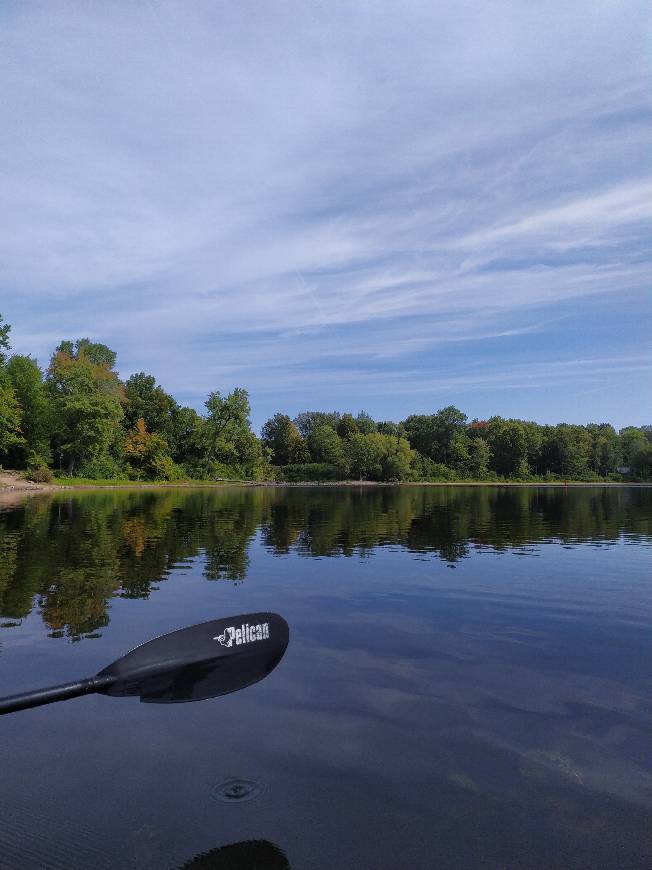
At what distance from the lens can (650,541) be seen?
26312 mm

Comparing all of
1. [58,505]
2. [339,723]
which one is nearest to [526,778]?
[339,723]

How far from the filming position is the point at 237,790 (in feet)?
19.2

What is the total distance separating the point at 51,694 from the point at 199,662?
1.58 m

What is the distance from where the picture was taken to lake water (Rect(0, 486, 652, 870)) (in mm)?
5082

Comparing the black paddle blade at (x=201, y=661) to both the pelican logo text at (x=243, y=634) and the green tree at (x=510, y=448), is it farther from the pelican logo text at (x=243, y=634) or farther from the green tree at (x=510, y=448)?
the green tree at (x=510, y=448)

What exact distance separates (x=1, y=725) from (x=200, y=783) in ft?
10.1

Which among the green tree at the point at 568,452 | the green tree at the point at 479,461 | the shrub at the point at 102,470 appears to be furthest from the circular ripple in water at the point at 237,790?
the green tree at the point at 568,452

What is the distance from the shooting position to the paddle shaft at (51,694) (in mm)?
4758

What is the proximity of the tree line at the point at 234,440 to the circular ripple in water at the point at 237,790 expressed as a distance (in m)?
64.8

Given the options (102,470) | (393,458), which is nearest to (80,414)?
(102,470)

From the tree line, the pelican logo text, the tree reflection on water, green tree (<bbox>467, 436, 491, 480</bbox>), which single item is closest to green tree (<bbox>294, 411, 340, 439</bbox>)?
the tree line

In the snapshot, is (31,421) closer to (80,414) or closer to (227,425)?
(80,414)

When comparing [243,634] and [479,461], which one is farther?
[479,461]

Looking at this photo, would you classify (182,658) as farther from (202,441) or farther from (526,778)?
(202,441)
